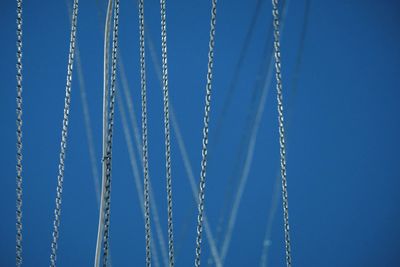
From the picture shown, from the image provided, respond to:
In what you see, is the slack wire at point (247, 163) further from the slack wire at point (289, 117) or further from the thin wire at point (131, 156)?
the thin wire at point (131, 156)

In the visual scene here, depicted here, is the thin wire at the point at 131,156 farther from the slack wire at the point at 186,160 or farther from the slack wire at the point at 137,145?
the slack wire at the point at 186,160

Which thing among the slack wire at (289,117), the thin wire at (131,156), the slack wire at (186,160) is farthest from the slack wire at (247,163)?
the thin wire at (131,156)

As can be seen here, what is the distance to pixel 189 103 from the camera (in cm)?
460

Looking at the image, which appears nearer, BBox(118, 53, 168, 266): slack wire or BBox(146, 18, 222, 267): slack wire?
BBox(118, 53, 168, 266): slack wire

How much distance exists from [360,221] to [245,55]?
8.78 ft

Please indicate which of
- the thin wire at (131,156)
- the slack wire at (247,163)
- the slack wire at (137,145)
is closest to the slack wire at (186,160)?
the slack wire at (247,163)

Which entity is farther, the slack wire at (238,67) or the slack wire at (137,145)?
the slack wire at (238,67)

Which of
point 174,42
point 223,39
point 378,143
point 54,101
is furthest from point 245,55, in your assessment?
point 54,101

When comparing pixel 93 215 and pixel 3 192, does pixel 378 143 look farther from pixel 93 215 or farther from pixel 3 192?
pixel 3 192

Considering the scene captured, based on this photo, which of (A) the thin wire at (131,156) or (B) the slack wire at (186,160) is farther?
(B) the slack wire at (186,160)

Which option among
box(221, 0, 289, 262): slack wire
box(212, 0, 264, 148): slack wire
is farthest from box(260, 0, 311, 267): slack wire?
box(212, 0, 264, 148): slack wire

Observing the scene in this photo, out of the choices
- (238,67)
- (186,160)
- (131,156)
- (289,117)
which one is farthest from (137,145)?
(289,117)

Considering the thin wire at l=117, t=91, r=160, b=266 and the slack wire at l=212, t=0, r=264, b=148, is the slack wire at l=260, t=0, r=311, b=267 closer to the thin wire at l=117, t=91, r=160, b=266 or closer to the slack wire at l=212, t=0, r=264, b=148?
the slack wire at l=212, t=0, r=264, b=148

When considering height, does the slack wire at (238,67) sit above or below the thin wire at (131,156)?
above
